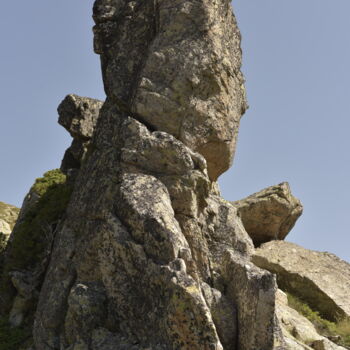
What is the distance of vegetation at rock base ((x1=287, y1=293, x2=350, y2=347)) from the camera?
25422mm

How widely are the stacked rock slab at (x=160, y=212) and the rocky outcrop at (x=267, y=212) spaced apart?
6.66m

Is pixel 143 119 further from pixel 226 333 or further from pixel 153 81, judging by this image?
pixel 226 333

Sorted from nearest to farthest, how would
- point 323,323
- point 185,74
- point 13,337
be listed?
point 13,337
point 185,74
point 323,323

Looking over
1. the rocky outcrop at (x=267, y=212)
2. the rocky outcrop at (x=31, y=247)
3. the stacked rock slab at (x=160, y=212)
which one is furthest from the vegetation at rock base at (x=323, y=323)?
the rocky outcrop at (x=31, y=247)

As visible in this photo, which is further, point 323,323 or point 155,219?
point 323,323

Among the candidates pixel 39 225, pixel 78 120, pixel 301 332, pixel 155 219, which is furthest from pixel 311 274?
pixel 78 120

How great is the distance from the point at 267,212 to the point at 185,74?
12.5m

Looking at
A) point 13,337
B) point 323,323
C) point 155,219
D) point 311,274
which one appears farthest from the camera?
point 311,274

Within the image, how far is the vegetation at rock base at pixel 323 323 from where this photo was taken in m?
25.4

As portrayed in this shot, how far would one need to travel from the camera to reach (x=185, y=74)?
24.1 meters

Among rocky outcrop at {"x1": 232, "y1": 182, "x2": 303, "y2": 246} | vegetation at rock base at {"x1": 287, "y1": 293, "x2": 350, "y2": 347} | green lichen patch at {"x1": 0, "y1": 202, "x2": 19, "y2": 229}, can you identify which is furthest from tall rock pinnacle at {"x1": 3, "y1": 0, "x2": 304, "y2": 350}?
green lichen patch at {"x1": 0, "y1": 202, "x2": 19, "y2": 229}

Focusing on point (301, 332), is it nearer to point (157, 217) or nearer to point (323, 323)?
point (323, 323)

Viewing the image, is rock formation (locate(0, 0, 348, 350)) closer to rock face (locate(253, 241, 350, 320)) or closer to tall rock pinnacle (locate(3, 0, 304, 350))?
tall rock pinnacle (locate(3, 0, 304, 350))

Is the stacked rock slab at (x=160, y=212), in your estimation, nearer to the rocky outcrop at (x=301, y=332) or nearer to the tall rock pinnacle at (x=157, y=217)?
the tall rock pinnacle at (x=157, y=217)
